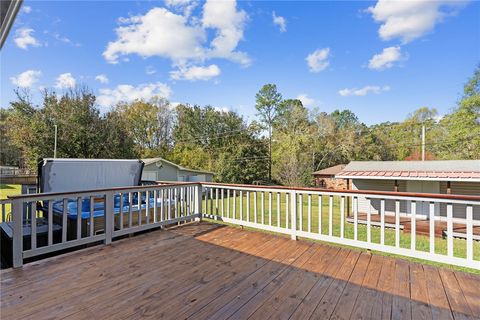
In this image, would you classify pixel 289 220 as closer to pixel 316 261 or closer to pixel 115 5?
pixel 316 261

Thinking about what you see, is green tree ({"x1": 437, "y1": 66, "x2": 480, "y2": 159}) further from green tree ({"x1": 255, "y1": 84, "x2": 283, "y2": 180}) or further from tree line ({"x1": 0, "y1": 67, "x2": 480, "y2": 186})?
green tree ({"x1": 255, "y1": 84, "x2": 283, "y2": 180})

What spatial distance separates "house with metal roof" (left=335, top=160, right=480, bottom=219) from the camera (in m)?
10.5

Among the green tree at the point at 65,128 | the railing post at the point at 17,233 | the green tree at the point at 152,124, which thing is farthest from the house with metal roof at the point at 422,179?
the green tree at the point at 152,124

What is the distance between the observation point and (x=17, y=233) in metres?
2.63

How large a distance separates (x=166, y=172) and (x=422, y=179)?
14922 mm

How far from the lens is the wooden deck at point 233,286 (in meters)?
1.90

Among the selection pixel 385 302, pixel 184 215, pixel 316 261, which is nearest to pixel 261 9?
pixel 184 215

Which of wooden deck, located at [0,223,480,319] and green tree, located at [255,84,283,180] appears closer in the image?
wooden deck, located at [0,223,480,319]

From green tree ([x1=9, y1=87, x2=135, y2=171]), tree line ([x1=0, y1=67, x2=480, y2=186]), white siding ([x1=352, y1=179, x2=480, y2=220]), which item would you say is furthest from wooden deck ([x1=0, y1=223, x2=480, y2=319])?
tree line ([x1=0, y1=67, x2=480, y2=186])

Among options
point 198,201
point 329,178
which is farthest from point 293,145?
point 198,201

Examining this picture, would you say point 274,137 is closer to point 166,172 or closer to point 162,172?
point 166,172

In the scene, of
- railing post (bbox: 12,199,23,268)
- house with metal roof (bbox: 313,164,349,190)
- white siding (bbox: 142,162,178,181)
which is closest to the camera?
railing post (bbox: 12,199,23,268)

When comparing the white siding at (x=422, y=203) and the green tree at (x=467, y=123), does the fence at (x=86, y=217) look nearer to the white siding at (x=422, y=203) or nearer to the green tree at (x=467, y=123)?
the white siding at (x=422, y=203)

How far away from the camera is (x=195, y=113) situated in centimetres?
2658
